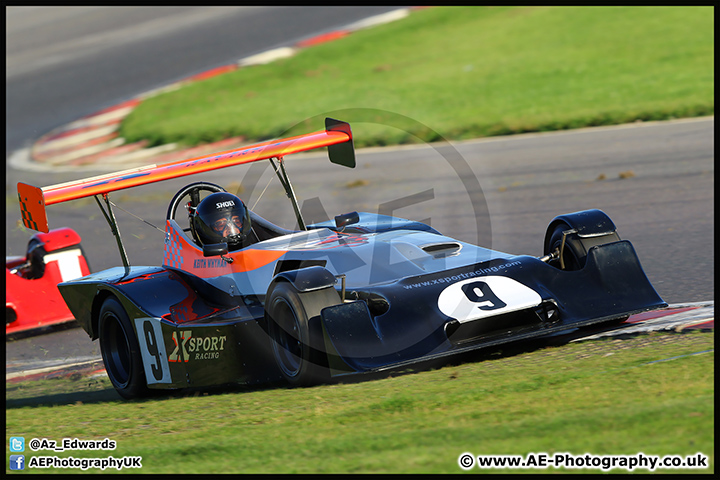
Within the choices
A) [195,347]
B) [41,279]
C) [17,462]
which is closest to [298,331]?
[195,347]

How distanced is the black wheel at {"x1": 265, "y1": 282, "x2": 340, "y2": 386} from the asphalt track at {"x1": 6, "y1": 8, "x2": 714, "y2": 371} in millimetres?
1978

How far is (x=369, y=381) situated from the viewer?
5043 mm

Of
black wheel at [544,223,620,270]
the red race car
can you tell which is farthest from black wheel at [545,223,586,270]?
the red race car

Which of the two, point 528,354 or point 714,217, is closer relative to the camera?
point 528,354

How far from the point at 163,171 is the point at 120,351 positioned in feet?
4.53

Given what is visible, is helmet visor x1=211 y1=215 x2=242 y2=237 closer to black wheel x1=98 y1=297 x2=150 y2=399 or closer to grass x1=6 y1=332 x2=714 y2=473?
black wheel x1=98 y1=297 x2=150 y2=399

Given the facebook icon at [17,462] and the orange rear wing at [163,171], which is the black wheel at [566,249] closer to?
the orange rear wing at [163,171]

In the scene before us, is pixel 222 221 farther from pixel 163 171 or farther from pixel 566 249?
pixel 566 249

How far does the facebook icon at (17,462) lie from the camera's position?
13.9 ft

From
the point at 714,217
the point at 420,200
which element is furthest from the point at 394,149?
the point at 714,217

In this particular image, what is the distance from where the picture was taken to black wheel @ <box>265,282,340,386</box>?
16.1ft

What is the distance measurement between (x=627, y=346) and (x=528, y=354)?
574 millimetres

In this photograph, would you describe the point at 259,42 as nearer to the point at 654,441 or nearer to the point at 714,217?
the point at 714,217

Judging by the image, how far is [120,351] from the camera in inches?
253
